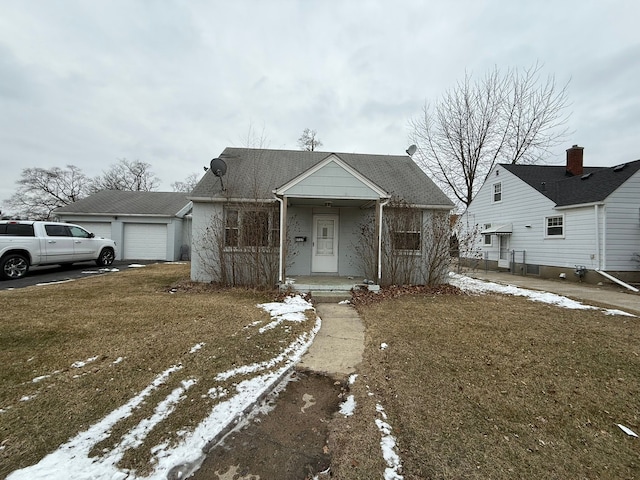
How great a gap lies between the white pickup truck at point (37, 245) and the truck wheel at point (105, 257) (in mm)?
672

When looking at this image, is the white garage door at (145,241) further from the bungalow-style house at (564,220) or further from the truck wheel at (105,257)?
the bungalow-style house at (564,220)

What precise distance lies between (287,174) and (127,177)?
1328 inches

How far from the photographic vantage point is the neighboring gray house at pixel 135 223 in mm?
15836

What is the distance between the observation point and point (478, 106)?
1977 centimetres

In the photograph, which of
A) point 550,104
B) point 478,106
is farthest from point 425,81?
point 550,104

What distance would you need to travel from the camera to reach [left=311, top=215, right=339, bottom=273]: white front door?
960 cm

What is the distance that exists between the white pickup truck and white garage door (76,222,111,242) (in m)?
5.21

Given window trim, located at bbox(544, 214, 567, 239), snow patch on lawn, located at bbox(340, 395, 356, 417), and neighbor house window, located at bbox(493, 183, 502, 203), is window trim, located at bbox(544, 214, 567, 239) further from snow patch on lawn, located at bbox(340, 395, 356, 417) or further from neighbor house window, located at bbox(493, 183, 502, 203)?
snow patch on lawn, located at bbox(340, 395, 356, 417)

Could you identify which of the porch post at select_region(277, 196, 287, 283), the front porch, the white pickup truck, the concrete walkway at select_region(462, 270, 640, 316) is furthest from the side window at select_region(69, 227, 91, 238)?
the concrete walkway at select_region(462, 270, 640, 316)

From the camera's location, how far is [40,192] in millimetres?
29781

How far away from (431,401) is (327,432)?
1148 mm

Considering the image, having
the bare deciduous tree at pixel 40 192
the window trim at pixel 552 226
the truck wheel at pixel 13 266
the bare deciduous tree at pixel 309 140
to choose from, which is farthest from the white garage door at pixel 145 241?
the bare deciduous tree at pixel 40 192

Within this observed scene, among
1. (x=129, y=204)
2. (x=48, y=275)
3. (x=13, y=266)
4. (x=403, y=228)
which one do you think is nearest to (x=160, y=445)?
(x=403, y=228)

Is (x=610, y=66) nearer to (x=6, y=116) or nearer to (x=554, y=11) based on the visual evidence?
(x=554, y=11)
